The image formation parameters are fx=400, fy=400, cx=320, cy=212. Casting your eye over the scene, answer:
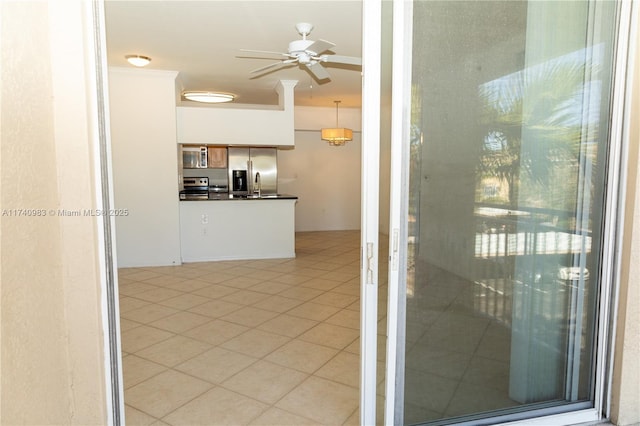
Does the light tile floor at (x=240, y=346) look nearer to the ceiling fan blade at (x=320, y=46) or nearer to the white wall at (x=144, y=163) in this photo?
the white wall at (x=144, y=163)

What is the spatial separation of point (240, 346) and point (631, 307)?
2451mm

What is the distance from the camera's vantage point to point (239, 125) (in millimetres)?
5969

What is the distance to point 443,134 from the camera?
165 cm

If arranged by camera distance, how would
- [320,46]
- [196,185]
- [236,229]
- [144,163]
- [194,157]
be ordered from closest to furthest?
[320,46], [144,163], [236,229], [194,157], [196,185]

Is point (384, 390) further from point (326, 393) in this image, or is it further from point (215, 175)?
point (215, 175)

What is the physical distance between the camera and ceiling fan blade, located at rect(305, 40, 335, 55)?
10.6ft

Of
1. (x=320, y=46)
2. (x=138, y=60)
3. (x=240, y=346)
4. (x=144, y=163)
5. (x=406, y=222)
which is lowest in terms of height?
(x=240, y=346)

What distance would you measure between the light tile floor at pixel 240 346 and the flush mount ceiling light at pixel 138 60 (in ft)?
8.51

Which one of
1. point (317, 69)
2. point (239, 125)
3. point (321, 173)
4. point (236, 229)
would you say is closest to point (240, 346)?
point (317, 69)

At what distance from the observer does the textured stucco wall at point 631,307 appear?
6.01 feet

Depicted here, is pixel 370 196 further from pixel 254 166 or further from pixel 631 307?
pixel 254 166

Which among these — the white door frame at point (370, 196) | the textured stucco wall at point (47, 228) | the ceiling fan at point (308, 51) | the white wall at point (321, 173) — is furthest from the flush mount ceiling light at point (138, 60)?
the white wall at point (321, 173)

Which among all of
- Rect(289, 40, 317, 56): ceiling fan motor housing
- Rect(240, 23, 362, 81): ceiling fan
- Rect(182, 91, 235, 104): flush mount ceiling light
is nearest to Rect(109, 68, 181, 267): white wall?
Rect(182, 91, 235, 104): flush mount ceiling light

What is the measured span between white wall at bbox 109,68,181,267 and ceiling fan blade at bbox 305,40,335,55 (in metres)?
2.69
